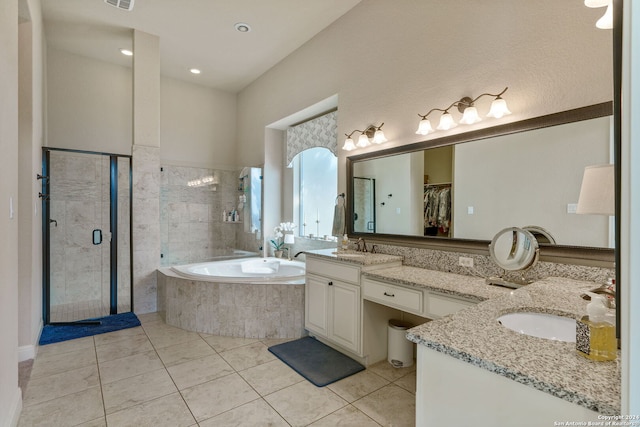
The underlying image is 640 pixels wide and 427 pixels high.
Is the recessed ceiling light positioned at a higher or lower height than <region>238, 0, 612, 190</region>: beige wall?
higher

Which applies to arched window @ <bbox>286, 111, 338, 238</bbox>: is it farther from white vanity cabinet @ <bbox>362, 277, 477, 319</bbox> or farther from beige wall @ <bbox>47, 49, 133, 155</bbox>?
beige wall @ <bbox>47, 49, 133, 155</bbox>

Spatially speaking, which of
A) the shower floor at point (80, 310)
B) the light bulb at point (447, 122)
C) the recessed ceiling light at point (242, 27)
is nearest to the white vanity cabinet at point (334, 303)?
the light bulb at point (447, 122)

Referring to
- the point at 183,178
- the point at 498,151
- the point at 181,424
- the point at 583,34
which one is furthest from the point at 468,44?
the point at 183,178

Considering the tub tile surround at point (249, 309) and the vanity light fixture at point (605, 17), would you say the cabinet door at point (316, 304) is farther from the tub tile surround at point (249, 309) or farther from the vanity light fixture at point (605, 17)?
the vanity light fixture at point (605, 17)

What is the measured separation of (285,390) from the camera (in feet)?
6.94

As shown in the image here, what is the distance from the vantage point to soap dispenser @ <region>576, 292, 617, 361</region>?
31.4 inches

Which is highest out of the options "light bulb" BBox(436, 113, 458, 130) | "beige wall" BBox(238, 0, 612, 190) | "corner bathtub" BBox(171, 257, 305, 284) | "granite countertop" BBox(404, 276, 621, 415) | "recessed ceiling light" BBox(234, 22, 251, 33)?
"recessed ceiling light" BBox(234, 22, 251, 33)

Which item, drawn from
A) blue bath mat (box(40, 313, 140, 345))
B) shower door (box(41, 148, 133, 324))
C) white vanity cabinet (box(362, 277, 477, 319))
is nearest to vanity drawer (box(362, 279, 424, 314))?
white vanity cabinet (box(362, 277, 477, 319))

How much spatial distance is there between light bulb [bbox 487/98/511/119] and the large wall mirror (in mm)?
87

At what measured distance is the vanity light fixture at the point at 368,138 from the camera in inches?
112

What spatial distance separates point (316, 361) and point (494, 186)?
1903mm

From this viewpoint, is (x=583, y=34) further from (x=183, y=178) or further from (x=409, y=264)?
(x=183, y=178)
